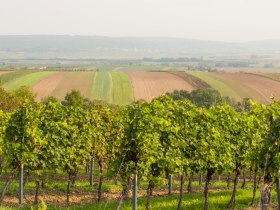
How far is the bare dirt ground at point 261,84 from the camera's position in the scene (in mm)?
90262

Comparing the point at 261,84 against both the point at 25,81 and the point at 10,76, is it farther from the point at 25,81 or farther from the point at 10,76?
the point at 10,76

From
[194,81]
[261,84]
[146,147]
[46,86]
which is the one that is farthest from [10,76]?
[146,147]

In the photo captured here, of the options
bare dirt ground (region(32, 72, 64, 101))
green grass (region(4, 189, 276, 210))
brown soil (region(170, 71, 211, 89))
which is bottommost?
green grass (region(4, 189, 276, 210))

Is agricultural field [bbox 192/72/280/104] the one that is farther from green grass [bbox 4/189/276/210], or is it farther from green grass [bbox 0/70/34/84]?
green grass [bbox 4/189/276/210]

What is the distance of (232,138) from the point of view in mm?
20031

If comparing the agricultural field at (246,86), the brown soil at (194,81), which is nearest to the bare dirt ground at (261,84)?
the agricultural field at (246,86)

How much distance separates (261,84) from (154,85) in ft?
91.2

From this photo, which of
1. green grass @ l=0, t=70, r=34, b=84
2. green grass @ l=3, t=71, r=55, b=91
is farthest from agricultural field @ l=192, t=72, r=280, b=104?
green grass @ l=0, t=70, r=34, b=84

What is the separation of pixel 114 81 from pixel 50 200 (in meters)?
94.4

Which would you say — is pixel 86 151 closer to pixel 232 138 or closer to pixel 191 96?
Result: pixel 232 138

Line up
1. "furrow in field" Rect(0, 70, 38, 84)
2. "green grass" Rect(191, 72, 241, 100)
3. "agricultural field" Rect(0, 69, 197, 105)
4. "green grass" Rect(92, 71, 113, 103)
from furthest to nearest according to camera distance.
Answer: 1. "furrow in field" Rect(0, 70, 38, 84)
2. "green grass" Rect(191, 72, 241, 100)
3. "green grass" Rect(92, 71, 113, 103)
4. "agricultural field" Rect(0, 69, 197, 105)

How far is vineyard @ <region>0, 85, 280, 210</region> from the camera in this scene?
50.9 feet

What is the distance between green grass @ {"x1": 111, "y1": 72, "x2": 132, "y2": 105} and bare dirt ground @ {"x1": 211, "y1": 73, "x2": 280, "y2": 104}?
29.6 m

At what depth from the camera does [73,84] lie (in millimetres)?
104625
